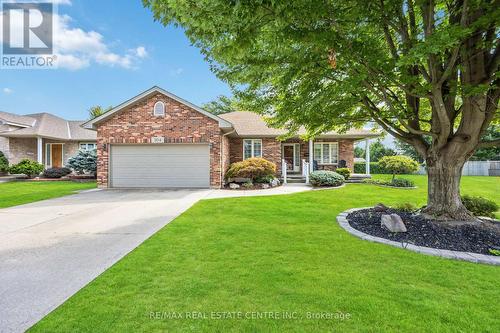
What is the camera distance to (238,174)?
14023 mm

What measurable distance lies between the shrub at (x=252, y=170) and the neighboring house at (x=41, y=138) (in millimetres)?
13528

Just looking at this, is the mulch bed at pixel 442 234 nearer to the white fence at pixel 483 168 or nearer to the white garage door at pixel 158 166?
the white garage door at pixel 158 166

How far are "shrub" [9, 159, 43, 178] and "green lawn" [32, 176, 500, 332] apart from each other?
62.4 ft

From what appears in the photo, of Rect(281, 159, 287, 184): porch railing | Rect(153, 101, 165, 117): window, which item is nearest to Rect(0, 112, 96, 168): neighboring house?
Rect(153, 101, 165, 117): window

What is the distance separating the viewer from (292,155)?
61.3 feet

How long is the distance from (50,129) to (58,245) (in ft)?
68.8

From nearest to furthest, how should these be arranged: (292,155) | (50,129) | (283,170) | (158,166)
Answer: (158,166), (283,170), (292,155), (50,129)

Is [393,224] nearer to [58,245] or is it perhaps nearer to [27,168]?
[58,245]

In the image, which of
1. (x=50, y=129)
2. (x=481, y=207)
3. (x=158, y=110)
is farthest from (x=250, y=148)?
(x=50, y=129)

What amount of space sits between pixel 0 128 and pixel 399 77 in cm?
2677

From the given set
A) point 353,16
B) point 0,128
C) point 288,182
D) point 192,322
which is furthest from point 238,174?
point 0,128

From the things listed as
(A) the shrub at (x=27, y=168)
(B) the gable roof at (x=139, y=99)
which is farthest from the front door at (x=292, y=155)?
(A) the shrub at (x=27, y=168)

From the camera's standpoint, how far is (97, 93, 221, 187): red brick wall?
1313 cm

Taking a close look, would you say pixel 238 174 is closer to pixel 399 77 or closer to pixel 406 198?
pixel 406 198
